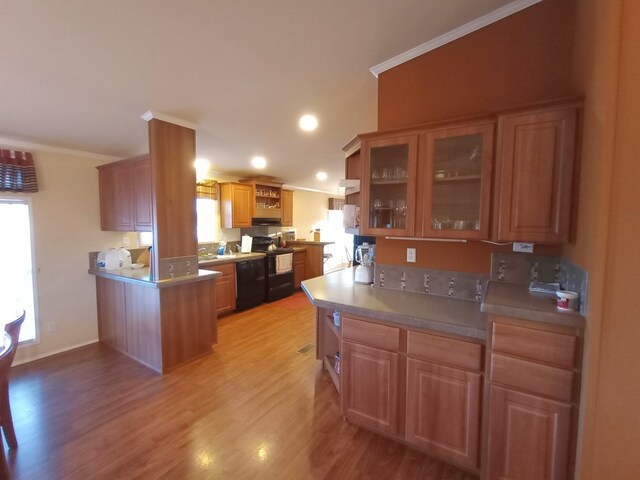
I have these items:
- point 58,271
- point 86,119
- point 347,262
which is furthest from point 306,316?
point 347,262

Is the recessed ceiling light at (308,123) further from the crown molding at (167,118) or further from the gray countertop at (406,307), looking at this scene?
the gray countertop at (406,307)

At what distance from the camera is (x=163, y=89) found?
2.34 m

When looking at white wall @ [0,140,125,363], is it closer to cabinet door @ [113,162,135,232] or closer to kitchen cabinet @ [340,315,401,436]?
cabinet door @ [113,162,135,232]

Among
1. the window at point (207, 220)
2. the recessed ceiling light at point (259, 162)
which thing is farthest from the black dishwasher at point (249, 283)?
the recessed ceiling light at point (259, 162)

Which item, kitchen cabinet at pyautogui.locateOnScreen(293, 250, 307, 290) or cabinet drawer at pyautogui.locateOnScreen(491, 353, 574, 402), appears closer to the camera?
cabinet drawer at pyautogui.locateOnScreen(491, 353, 574, 402)

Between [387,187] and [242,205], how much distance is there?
356 cm

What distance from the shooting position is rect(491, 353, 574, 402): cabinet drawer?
1.30 metres

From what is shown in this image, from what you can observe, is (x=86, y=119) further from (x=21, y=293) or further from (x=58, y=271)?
(x=21, y=293)

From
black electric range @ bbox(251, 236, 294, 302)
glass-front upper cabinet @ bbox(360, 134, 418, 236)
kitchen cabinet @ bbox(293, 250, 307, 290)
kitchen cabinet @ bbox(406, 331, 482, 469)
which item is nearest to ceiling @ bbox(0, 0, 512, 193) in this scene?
glass-front upper cabinet @ bbox(360, 134, 418, 236)

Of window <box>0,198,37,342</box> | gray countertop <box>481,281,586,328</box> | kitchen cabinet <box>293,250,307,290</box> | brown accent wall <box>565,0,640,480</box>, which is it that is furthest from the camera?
kitchen cabinet <box>293,250,307,290</box>

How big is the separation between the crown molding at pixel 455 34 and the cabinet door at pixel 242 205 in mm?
3367

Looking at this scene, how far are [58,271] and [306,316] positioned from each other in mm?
3212

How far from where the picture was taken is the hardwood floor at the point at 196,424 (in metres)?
1.70

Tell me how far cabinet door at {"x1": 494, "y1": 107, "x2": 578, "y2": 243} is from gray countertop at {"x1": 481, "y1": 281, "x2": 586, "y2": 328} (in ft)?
1.04
